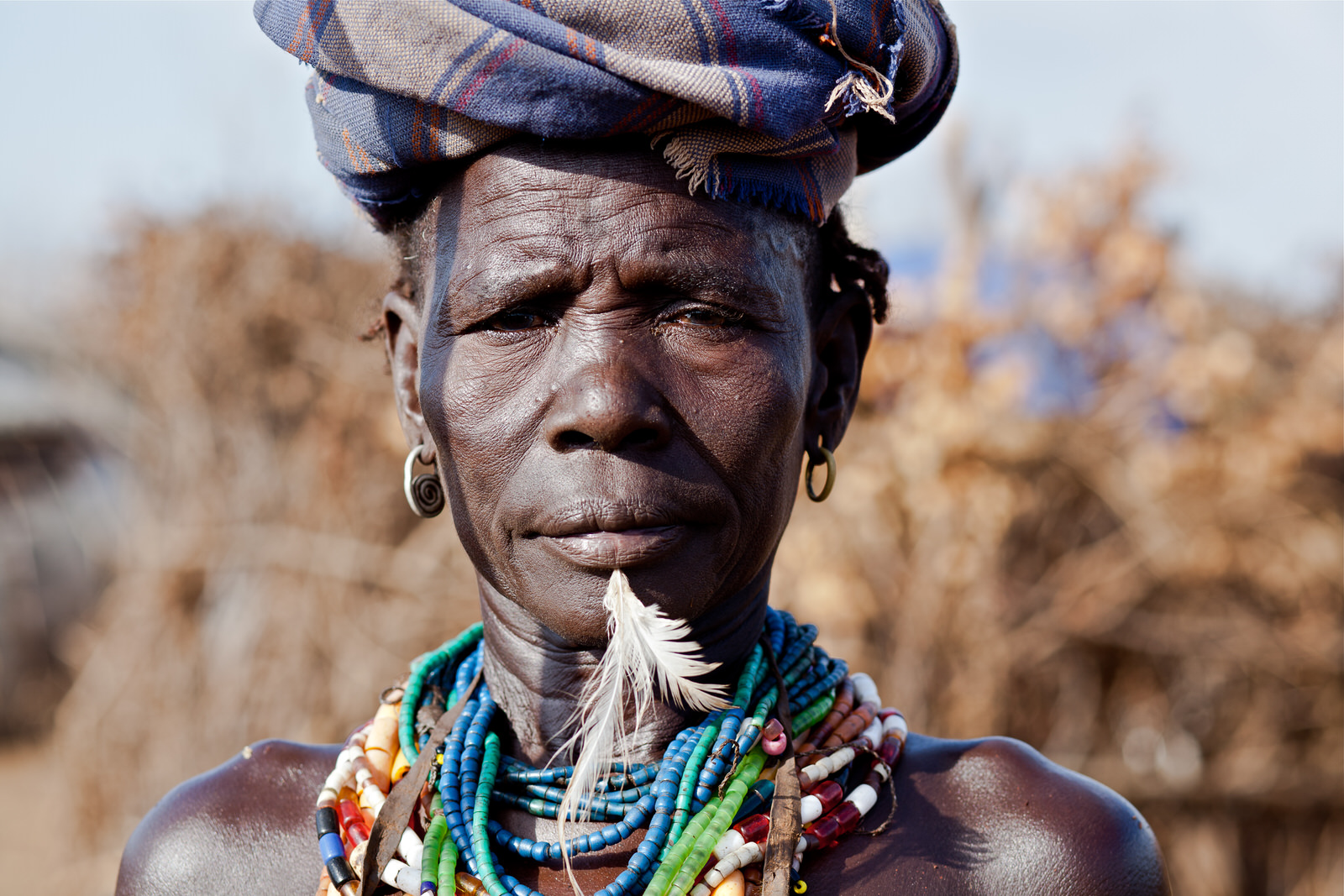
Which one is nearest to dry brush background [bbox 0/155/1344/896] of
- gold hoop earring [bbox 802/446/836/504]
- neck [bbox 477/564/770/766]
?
gold hoop earring [bbox 802/446/836/504]

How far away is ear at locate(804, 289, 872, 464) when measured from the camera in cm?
199

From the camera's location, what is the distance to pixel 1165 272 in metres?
6.03

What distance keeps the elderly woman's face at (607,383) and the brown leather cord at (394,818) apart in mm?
327

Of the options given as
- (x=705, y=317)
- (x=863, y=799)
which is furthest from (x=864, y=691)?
(x=705, y=317)

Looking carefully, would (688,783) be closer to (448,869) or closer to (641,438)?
(448,869)

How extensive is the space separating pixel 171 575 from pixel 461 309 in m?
4.85

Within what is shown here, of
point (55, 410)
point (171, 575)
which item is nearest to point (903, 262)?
point (171, 575)

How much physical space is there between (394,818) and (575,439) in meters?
0.70

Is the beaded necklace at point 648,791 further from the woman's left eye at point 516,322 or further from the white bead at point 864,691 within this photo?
the woman's left eye at point 516,322

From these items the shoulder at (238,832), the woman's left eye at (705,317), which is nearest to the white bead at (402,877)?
the shoulder at (238,832)

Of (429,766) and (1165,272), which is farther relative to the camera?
(1165,272)

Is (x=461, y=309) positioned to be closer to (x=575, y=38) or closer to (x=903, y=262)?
(x=575, y=38)

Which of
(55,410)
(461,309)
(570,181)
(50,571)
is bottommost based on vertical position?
(50,571)

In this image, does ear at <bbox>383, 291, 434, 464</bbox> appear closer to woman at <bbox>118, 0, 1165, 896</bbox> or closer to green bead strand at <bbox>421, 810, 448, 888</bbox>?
woman at <bbox>118, 0, 1165, 896</bbox>
